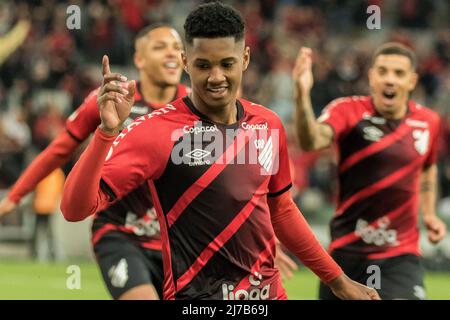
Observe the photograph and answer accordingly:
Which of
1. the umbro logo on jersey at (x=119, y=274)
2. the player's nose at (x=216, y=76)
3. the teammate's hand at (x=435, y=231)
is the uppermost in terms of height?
the player's nose at (x=216, y=76)

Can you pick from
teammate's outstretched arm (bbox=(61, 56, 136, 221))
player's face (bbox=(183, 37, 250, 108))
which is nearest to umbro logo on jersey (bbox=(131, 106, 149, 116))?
player's face (bbox=(183, 37, 250, 108))

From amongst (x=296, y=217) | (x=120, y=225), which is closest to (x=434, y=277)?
(x=120, y=225)

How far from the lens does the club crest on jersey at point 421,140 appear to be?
7.69m

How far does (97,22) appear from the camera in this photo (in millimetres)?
18484

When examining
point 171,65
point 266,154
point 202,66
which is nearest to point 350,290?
point 266,154

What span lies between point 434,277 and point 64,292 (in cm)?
530

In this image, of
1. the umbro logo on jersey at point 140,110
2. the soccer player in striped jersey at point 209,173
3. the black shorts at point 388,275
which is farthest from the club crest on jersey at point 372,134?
the soccer player in striped jersey at point 209,173

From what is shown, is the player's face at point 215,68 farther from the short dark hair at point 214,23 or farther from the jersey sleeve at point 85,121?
the jersey sleeve at point 85,121

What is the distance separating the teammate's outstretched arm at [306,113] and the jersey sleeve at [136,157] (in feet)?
6.19

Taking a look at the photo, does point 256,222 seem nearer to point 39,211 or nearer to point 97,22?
point 39,211

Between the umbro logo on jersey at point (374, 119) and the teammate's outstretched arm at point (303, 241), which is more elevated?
the umbro logo on jersey at point (374, 119)

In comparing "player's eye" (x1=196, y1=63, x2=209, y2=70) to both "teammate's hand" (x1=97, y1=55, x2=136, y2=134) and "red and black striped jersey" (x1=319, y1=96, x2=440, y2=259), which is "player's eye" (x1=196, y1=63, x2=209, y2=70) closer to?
"teammate's hand" (x1=97, y1=55, x2=136, y2=134)

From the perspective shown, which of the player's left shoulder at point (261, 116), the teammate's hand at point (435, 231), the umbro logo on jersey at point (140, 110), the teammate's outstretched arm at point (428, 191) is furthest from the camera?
the teammate's outstretched arm at point (428, 191)

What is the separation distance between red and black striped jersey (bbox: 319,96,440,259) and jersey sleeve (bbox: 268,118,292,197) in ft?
6.90
